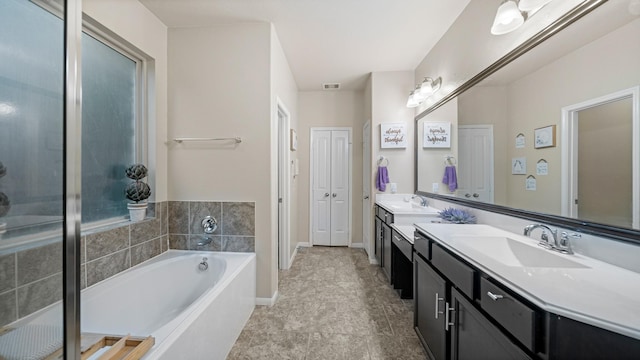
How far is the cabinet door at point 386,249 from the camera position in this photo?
2.53m

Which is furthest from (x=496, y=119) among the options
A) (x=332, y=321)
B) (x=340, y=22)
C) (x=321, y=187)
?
(x=321, y=187)

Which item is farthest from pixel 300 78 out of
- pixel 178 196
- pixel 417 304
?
pixel 417 304

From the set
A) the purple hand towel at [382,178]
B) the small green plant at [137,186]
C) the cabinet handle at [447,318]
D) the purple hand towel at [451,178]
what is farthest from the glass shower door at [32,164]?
the purple hand towel at [382,178]

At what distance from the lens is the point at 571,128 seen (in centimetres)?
111

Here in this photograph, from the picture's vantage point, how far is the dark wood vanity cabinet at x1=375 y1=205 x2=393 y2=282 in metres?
2.53

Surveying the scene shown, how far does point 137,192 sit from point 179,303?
0.96 meters

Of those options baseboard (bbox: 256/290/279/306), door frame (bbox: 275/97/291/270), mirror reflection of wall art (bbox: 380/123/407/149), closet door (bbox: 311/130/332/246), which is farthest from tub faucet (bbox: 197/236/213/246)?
mirror reflection of wall art (bbox: 380/123/407/149)

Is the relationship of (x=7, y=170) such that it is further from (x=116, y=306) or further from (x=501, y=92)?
(x=501, y=92)

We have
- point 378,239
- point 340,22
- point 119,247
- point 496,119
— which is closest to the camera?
point 496,119

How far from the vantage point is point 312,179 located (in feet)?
12.9

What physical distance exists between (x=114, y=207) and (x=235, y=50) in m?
1.69

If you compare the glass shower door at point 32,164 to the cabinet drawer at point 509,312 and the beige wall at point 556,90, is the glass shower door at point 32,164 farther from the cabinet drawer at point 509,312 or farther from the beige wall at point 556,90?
the beige wall at point 556,90

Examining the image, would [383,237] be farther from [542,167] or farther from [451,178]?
[542,167]

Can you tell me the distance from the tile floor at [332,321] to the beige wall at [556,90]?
4.15 feet
